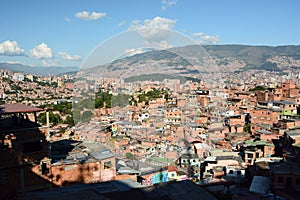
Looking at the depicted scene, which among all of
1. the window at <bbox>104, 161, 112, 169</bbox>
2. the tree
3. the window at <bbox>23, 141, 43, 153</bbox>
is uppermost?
the window at <bbox>23, 141, 43, 153</bbox>

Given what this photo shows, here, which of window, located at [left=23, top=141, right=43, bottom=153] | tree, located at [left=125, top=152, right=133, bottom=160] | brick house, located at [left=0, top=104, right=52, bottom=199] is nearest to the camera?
brick house, located at [left=0, top=104, right=52, bottom=199]

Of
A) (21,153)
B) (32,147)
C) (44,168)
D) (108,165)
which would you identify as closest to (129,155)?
(108,165)

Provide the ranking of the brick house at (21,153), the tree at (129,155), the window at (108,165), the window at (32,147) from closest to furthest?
the brick house at (21,153), the window at (32,147), the window at (108,165), the tree at (129,155)

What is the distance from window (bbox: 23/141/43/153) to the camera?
9.95 feet

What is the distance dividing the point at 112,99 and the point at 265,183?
2918 millimetres

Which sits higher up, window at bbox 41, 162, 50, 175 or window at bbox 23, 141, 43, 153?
window at bbox 23, 141, 43, 153

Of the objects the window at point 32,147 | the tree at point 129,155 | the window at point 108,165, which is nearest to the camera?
the window at point 32,147

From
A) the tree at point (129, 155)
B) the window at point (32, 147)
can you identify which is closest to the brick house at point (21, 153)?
the window at point (32, 147)

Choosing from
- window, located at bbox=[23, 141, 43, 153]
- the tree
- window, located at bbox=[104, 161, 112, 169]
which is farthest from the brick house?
the tree

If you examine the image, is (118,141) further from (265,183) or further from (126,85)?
(265,183)

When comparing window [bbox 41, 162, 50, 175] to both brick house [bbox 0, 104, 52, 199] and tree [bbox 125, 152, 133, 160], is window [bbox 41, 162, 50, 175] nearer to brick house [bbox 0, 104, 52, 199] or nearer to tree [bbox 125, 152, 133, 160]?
brick house [bbox 0, 104, 52, 199]

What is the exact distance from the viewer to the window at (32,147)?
3.03 meters

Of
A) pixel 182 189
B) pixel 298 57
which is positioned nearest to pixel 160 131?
pixel 182 189

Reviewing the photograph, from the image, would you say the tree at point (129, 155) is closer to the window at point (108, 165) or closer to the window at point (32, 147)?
the window at point (108, 165)
